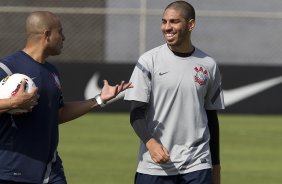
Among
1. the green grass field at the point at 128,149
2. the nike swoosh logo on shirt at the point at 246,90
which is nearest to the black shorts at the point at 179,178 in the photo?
the green grass field at the point at 128,149

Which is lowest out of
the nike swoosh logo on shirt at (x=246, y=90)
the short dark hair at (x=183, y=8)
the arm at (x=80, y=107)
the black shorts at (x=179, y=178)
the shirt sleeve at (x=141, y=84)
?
the nike swoosh logo on shirt at (x=246, y=90)

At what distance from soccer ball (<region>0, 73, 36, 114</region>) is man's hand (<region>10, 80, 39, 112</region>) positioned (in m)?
0.09

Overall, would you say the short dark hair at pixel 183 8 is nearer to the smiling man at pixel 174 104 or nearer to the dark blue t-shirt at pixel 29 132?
the smiling man at pixel 174 104

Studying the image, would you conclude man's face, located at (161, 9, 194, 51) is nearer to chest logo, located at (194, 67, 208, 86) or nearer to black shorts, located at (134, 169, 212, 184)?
chest logo, located at (194, 67, 208, 86)

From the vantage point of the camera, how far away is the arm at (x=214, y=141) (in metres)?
8.44

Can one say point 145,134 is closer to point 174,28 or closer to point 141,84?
point 141,84

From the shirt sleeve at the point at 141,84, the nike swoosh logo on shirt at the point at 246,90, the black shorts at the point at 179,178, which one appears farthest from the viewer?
the nike swoosh logo on shirt at the point at 246,90

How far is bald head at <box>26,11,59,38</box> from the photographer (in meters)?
7.83

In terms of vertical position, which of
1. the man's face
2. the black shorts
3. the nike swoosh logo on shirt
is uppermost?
the man's face

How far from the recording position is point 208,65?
27.2ft

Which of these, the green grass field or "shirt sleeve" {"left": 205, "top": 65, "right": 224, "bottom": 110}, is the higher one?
"shirt sleeve" {"left": 205, "top": 65, "right": 224, "bottom": 110}

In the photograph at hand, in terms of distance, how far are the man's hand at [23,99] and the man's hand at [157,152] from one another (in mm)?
993

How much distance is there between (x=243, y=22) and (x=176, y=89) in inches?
952

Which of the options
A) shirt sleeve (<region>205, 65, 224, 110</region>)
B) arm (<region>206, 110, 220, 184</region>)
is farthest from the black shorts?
shirt sleeve (<region>205, 65, 224, 110</region>)
